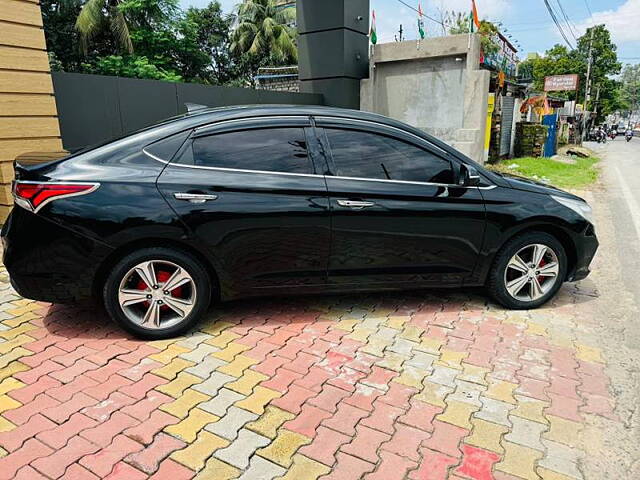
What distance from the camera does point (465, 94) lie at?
33.9 feet

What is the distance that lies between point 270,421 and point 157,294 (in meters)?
1.25

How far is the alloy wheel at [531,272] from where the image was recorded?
3.81 m

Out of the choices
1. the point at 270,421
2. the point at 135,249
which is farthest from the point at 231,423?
the point at 135,249

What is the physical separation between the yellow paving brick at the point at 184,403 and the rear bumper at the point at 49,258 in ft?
3.41

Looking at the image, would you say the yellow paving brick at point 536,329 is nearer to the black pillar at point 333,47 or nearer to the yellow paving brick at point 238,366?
the yellow paving brick at point 238,366

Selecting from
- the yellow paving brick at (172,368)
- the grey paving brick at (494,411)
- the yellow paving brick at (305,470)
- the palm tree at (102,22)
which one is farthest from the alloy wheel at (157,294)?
the palm tree at (102,22)

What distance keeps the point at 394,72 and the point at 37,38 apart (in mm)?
7597

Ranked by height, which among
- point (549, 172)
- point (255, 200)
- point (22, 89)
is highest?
point (22, 89)

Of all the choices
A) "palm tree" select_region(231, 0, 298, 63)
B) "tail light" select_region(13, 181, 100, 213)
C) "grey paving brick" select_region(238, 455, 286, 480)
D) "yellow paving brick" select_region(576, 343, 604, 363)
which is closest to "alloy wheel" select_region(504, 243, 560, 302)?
"yellow paving brick" select_region(576, 343, 604, 363)

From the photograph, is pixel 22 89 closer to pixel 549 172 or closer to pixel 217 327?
pixel 217 327

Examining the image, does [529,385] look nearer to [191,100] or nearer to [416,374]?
[416,374]

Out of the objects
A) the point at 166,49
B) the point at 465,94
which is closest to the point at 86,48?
the point at 166,49

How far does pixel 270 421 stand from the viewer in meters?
2.46

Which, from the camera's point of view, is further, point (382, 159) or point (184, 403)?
point (382, 159)
